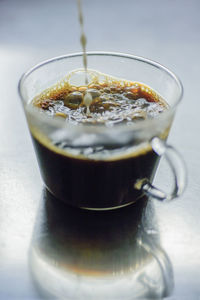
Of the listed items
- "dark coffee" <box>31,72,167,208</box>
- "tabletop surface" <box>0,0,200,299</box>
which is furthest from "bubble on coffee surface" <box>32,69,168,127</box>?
"tabletop surface" <box>0,0,200,299</box>

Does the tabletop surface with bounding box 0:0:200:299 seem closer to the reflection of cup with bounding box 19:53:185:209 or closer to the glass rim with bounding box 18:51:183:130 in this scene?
the reflection of cup with bounding box 19:53:185:209

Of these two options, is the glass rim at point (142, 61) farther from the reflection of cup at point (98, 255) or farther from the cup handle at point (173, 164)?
the reflection of cup at point (98, 255)

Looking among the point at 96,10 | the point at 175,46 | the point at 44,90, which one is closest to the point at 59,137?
the point at 44,90

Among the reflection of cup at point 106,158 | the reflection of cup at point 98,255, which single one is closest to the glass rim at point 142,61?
the reflection of cup at point 106,158

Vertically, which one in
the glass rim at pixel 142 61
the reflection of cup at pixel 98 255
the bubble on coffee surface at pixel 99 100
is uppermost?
the glass rim at pixel 142 61

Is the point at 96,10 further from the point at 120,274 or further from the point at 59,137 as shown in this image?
the point at 120,274

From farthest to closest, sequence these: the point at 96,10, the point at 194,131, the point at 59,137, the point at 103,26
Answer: the point at 96,10 < the point at 103,26 < the point at 194,131 < the point at 59,137

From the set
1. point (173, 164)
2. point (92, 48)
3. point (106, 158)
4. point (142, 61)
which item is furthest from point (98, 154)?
point (92, 48)
